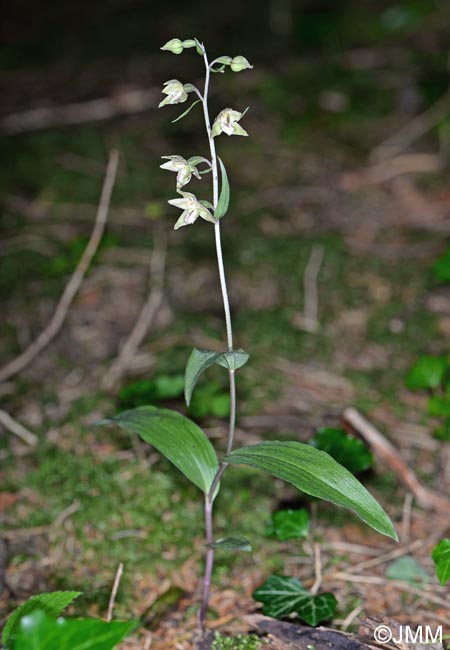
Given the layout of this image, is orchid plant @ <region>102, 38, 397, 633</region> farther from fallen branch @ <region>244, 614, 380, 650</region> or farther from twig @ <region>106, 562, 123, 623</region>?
twig @ <region>106, 562, 123, 623</region>

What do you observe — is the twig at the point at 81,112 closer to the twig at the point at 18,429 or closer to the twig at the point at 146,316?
the twig at the point at 146,316

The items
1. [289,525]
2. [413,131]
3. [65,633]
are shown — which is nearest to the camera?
[65,633]

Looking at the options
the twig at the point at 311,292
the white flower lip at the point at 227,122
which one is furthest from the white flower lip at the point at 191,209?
the twig at the point at 311,292

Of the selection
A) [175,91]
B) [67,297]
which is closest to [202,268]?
[67,297]

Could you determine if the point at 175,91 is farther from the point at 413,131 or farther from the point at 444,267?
the point at 413,131

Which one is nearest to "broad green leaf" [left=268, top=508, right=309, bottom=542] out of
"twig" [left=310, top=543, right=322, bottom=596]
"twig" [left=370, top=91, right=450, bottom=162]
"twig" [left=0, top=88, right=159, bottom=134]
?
"twig" [left=310, top=543, right=322, bottom=596]

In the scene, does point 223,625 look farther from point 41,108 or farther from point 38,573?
point 41,108

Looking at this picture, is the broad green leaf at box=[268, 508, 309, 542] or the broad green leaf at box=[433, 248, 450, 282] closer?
the broad green leaf at box=[268, 508, 309, 542]
